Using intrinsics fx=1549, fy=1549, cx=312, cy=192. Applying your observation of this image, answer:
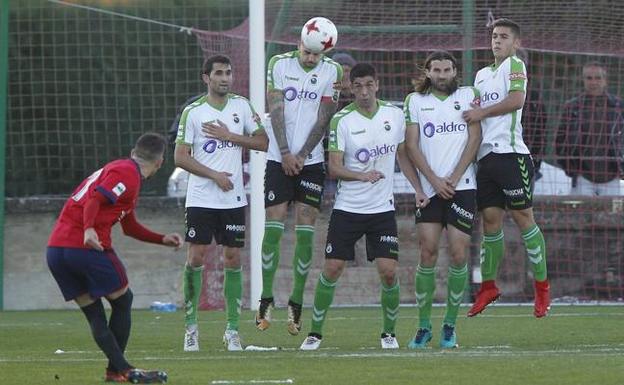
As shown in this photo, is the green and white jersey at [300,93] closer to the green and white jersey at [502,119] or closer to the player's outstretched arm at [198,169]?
the player's outstretched arm at [198,169]

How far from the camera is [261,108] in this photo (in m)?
16.5

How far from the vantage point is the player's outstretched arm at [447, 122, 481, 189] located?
1199cm

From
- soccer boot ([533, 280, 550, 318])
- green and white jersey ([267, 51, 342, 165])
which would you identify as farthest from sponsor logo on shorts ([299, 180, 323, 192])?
soccer boot ([533, 280, 550, 318])

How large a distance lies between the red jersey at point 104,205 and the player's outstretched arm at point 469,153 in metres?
3.19

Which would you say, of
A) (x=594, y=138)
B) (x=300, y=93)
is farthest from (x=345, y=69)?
(x=594, y=138)

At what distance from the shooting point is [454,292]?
39.9 ft

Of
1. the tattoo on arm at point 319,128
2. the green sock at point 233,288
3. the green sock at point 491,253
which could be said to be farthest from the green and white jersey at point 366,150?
the green sock at point 233,288

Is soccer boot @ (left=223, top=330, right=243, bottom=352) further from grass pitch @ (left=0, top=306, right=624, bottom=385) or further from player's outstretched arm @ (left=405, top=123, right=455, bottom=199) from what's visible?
player's outstretched arm @ (left=405, top=123, right=455, bottom=199)

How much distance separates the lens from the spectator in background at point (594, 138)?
18359mm

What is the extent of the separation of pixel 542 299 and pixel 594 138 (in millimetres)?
6505

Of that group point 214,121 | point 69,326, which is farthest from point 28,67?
point 214,121

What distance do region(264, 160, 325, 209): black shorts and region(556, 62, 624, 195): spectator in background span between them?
6486 mm

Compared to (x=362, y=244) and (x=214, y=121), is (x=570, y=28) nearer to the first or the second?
(x=362, y=244)

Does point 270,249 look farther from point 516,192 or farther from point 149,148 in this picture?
point 149,148
